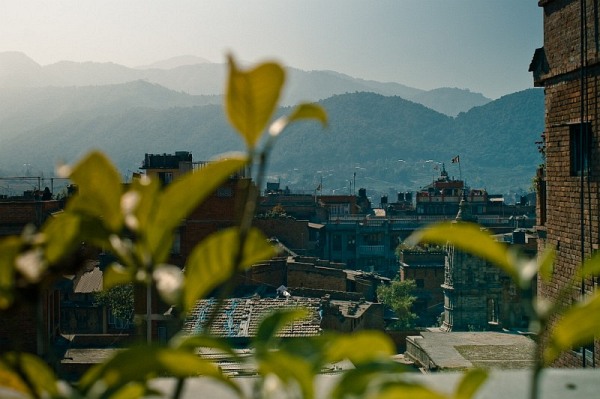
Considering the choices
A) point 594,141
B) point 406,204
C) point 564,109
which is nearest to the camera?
point 594,141

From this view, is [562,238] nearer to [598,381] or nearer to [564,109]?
[564,109]

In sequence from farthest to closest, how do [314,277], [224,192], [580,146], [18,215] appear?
[314,277], [224,192], [18,215], [580,146]

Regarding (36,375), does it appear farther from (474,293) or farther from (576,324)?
(474,293)

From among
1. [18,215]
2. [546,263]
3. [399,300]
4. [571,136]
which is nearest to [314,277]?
[399,300]

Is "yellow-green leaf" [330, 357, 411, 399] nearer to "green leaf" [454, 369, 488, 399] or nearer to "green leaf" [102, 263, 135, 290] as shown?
"green leaf" [454, 369, 488, 399]

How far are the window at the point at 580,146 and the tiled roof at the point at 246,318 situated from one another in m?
11.5

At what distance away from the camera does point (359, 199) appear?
76688 millimetres

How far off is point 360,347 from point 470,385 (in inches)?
4.8

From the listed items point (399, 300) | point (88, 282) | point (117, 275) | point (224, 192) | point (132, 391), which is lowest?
point (399, 300)

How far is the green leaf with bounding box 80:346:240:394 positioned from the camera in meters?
0.75

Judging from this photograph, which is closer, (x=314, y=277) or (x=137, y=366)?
(x=137, y=366)

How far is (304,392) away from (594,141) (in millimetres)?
8749

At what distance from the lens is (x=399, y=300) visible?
130ft

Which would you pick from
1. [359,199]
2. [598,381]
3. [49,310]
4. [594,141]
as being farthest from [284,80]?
[359,199]
